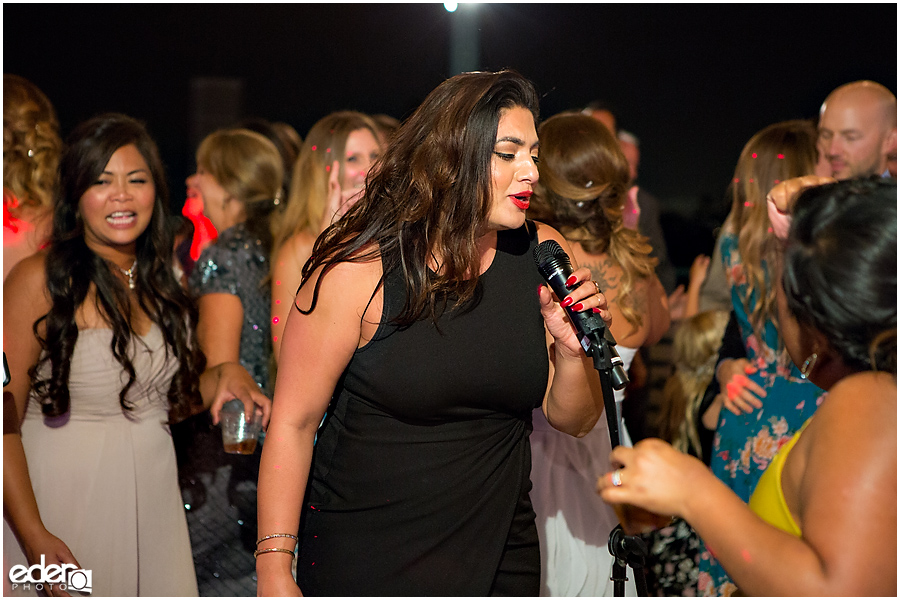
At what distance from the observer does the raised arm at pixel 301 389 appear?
1544mm

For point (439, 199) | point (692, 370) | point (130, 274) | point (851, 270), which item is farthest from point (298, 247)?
point (851, 270)

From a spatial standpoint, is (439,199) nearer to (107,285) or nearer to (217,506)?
(107,285)

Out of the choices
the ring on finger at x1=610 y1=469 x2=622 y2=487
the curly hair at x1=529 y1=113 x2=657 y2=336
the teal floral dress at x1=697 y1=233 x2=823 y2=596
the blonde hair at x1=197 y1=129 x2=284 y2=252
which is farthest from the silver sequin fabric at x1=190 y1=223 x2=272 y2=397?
the ring on finger at x1=610 y1=469 x2=622 y2=487

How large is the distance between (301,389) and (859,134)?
7.41 ft

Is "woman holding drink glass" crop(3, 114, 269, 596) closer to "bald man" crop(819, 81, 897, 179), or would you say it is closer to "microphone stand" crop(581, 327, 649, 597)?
"microphone stand" crop(581, 327, 649, 597)

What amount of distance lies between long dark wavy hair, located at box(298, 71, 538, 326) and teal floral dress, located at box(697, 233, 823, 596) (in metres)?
1.18

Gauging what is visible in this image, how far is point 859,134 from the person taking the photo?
2.83 m

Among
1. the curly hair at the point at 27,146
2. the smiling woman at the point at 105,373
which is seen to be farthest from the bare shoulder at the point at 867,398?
the curly hair at the point at 27,146

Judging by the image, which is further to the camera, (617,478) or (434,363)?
(434,363)

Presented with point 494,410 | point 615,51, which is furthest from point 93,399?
point 615,51

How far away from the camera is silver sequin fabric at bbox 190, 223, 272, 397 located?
278cm

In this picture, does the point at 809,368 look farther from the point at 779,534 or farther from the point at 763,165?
the point at 763,165

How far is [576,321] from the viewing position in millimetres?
1372

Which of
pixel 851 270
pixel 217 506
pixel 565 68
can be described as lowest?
pixel 217 506
